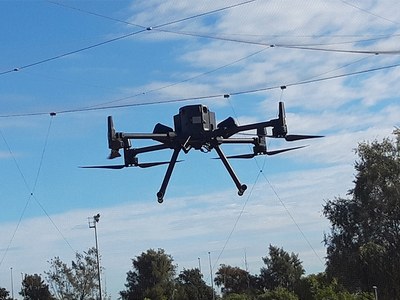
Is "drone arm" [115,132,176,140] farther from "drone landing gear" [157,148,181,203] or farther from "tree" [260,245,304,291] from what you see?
"tree" [260,245,304,291]

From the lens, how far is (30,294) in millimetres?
109438

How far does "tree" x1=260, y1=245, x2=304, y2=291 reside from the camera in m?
105

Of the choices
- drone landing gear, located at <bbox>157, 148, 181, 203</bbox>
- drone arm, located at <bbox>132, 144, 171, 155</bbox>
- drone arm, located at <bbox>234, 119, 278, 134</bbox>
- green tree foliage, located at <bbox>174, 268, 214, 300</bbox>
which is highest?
green tree foliage, located at <bbox>174, 268, 214, 300</bbox>

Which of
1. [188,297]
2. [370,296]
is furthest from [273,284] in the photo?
[370,296]

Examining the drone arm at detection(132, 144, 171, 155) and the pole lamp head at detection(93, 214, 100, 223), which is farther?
the pole lamp head at detection(93, 214, 100, 223)

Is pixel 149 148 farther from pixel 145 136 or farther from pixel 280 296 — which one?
Answer: pixel 280 296

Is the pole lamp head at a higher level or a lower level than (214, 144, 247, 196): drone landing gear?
higher

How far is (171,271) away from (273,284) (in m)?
12.9

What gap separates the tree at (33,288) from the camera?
354ft

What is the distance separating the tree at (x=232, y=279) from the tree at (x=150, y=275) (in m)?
11.5

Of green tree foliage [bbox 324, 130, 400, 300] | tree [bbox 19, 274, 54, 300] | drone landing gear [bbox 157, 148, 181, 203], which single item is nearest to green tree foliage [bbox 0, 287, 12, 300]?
tree [bbox 19, 274, 54, 300]

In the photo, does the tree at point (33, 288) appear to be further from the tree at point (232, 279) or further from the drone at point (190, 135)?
the drone at point (190, 135)

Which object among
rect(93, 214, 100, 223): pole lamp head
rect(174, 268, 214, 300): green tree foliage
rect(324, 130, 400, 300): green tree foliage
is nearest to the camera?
rect(324, 130, 400, 300): green tree foliage

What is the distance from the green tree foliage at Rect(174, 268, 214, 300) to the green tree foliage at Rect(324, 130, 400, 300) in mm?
46108
